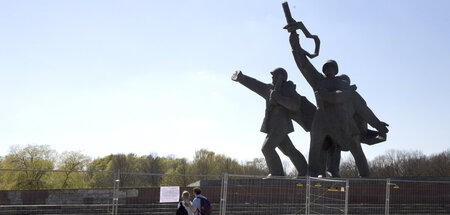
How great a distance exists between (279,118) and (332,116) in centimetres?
179

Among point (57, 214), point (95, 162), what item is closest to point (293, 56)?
point (57, 214)

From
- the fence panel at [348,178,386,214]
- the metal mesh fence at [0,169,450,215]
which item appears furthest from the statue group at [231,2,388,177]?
the metal mesh fence at [0,169,450,215]

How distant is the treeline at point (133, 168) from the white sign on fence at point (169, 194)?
11.3 meters

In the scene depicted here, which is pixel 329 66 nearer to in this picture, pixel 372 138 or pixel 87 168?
pixel 372 138

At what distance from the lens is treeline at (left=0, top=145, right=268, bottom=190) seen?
31.4 m

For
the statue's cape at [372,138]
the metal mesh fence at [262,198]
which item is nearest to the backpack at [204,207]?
the metal mesh fence at [262,198]

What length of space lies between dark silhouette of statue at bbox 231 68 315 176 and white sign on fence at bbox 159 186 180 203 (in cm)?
587

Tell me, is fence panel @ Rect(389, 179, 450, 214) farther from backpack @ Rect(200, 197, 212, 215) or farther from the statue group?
backpack @ Rect(200, 197, 212, 215)

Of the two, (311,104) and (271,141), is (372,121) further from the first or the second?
(271,141)

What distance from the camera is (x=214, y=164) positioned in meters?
51.6

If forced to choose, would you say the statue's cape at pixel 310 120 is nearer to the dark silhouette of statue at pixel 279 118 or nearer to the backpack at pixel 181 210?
the dark silhouette of statue at pixel 279 118

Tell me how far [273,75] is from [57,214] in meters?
8.22

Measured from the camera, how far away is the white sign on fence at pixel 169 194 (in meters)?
10.0

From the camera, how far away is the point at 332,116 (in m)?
15.5
